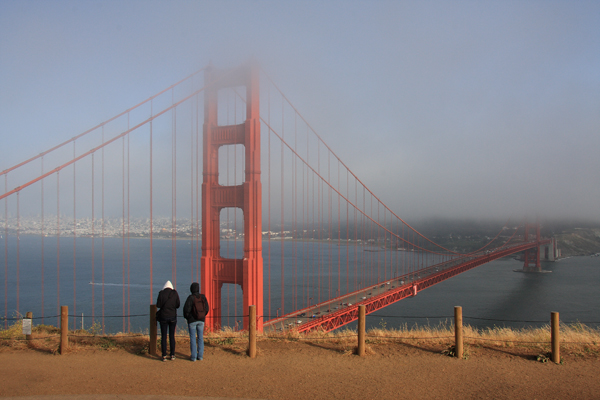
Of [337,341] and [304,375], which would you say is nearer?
[304,375]

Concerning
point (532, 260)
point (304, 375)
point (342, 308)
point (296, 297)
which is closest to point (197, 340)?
point (304, 375)

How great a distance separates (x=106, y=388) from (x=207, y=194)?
8.85 m

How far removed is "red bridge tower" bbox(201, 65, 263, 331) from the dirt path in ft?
22.4

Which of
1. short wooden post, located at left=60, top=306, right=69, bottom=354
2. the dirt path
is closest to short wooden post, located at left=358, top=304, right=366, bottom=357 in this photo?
the dirt path

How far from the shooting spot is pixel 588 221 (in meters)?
129

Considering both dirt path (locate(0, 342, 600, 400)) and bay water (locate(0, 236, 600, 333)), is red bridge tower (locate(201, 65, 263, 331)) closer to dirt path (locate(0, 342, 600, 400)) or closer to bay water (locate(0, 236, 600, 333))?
bay water (locate(0, 236, 600, 333))

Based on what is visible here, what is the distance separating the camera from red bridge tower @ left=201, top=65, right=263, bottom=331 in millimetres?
12062

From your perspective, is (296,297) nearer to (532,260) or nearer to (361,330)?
(361,330)

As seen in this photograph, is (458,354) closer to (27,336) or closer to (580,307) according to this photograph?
(27,336)

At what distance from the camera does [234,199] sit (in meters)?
12.5

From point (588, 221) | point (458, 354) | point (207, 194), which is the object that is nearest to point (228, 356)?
point (458, 354)

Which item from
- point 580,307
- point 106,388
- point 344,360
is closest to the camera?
point 106,388

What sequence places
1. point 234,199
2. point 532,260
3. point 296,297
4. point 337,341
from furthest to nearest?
1. point 532,260
2. point 296,297
3. point 234,199
4. point 337,341

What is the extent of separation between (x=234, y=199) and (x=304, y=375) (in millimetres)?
8527
